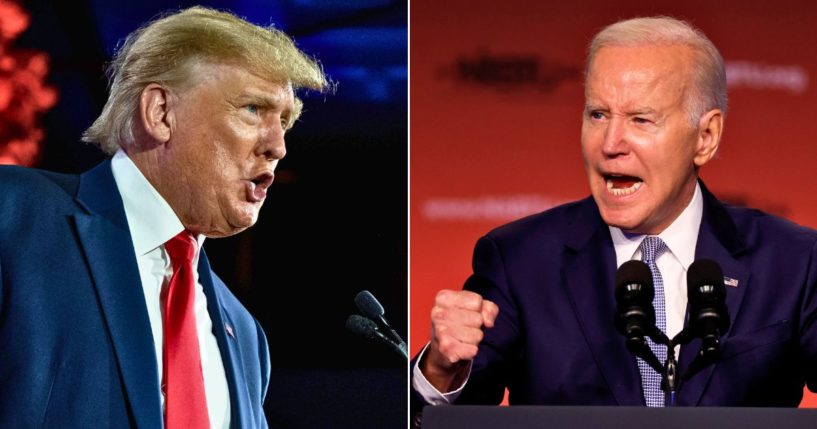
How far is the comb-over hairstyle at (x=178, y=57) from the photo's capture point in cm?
288

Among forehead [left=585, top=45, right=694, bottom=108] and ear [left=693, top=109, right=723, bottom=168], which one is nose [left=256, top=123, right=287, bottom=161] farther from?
ear [left=693, top=109, right=723, bottom=168]

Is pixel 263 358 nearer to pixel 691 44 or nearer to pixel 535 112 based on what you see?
pixel 535 112

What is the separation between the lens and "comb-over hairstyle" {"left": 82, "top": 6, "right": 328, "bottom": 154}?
288 cm

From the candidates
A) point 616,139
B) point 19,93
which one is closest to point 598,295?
point 616,139

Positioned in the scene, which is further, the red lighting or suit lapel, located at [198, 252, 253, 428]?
the red lighting

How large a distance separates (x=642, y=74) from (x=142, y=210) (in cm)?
136

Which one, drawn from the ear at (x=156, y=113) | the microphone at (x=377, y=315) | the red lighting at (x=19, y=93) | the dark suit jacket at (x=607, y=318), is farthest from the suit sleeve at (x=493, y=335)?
the red lighting at (x=19, y=93)

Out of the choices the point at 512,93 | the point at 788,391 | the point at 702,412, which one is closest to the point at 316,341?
the point at 512,93

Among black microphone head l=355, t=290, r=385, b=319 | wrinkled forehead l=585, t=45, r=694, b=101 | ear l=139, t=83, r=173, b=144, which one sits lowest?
black microphone head l=355, t=290, r=385, b=319

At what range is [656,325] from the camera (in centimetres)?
271

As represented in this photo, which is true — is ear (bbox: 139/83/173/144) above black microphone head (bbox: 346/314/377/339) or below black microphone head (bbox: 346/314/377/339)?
above

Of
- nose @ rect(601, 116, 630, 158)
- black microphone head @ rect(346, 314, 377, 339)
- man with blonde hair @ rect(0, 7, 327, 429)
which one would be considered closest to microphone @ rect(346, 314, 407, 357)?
black microphone head @ rect(346, 314, 377, 339)

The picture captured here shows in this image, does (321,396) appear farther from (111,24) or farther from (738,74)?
(738,74)

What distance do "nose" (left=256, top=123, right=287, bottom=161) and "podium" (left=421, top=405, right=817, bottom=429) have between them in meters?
1.34
